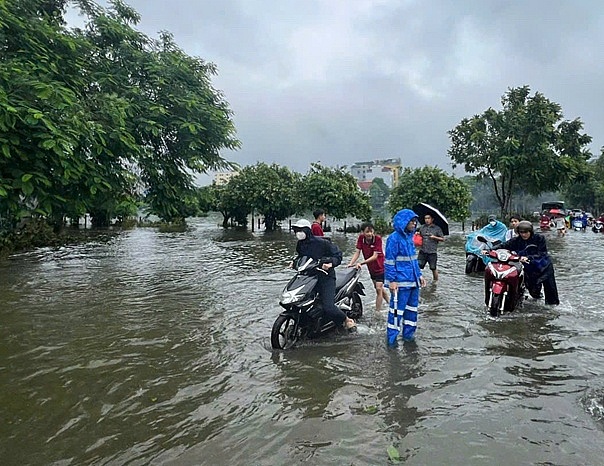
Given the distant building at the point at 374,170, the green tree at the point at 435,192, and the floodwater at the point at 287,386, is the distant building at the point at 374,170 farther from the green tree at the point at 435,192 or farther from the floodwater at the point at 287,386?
the floodwater at the point at 287,386

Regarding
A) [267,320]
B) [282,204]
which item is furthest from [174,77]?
[282,204]

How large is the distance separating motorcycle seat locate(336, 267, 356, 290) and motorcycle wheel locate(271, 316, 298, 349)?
0.98m

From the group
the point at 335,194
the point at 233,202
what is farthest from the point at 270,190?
the point at 335,194

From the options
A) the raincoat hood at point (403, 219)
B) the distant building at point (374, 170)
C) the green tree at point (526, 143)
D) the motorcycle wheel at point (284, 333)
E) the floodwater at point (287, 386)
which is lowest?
the floodwater at point (287, 386)

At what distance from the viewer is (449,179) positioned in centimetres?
2709

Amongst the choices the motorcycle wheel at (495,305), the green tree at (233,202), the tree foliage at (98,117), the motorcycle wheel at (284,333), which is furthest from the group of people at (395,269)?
the green tree at (233,202)

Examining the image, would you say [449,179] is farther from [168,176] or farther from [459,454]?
[459,454]

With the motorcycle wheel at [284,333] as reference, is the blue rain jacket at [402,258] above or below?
above

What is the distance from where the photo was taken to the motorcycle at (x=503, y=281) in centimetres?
659

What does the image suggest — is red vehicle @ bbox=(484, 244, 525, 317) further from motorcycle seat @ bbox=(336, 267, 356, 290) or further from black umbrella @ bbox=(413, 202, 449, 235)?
black umbrella @ bbox=(413, 202, 449, 235)

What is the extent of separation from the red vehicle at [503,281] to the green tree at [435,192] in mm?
19611

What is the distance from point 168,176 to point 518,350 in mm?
10061

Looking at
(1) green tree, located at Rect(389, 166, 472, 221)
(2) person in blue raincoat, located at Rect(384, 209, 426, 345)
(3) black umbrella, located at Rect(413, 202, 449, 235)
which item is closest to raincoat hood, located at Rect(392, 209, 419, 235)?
(2) person in blue raincoat, located at Rect(384, 209, 426, 345)

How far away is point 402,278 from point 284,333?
1.54 m
